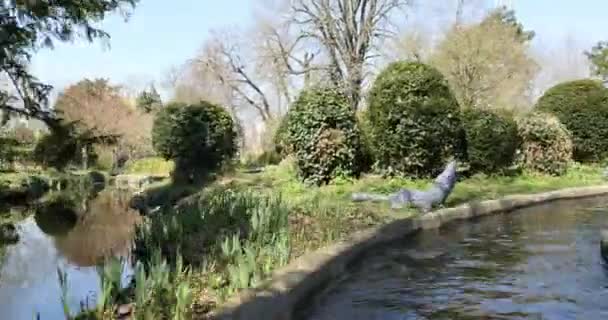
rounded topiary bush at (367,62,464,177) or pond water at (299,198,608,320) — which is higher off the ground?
rounded topiary bush at (367,62,464,177)

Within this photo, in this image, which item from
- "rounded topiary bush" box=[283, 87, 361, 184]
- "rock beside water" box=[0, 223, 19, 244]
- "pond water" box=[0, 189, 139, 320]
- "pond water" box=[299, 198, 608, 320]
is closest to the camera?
"pond water" box=[299, 198, 608, 320]

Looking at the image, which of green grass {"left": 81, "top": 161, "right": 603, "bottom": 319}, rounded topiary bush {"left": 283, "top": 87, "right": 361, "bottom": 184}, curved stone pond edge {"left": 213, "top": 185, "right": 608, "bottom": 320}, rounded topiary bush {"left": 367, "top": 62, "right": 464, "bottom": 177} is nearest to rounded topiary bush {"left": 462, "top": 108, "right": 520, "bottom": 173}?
rounded topiary bush {"left": 367, "top": 62, "right": 464, "bottom": 177}

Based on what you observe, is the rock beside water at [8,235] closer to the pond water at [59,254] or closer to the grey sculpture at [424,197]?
the pond water at [59,254]

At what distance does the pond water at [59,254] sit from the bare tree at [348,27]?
15.3 m

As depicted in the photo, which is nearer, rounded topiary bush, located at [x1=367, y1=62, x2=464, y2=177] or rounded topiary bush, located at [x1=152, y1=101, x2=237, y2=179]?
rounded topiary bush, located at [x1=367, y1=62, x2=464, y2=177]

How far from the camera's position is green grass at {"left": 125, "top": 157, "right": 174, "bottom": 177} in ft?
87.7

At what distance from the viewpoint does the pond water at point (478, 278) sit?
14.7 ft

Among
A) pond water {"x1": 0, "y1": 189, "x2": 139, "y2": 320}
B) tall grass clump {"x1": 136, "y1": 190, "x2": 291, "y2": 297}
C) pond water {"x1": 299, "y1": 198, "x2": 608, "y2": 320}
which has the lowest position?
pond water {"x1": 0, "y1": 189, "x2": 139, "y2": 320}

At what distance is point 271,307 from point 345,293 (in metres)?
1.10

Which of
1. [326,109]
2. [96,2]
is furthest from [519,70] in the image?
[96,2]

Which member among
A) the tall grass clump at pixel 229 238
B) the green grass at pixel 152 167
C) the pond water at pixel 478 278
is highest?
the green grass at pixel 152 167

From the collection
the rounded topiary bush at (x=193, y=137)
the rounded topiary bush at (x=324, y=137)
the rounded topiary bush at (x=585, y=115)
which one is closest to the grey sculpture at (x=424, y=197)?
the rounded topiary bush at (x=324, y=137)

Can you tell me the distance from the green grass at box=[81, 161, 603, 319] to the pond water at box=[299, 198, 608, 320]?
546mm

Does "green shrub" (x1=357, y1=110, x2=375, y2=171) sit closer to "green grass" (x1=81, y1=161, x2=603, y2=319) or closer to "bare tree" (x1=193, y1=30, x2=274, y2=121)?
"green grass" (x1=81, y1=161, x2=603, y2=319)
